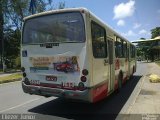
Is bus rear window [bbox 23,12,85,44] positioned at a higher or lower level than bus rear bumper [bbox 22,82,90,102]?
higher

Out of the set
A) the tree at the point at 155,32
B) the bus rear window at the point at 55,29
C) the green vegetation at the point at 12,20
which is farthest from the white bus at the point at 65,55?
the tree at the point at 155,32

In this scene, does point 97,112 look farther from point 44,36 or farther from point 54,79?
point 44,36

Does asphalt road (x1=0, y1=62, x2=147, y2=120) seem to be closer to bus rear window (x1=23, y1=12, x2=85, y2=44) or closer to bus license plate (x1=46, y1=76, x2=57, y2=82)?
bus license plate (x1=46, y1=76, x2=57, y2=82)

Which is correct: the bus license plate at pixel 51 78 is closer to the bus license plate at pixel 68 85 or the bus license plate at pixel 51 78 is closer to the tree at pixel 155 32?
the bus license plate at pixel 68 85

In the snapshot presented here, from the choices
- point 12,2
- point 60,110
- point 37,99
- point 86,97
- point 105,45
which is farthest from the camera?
point 12,2

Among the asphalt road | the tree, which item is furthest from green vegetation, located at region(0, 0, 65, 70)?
the tree

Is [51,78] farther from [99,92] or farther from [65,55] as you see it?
[99,92]

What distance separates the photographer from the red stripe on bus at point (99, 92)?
29.9ft

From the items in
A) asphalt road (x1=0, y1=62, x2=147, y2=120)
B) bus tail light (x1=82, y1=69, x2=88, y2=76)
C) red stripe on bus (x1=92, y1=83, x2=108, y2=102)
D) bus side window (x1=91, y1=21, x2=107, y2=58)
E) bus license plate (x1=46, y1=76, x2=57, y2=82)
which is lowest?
asphalt road (x1=0, y1=62, x2=147, y2=120)

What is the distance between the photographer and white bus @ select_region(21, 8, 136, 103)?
8.77m

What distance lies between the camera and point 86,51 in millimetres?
8727

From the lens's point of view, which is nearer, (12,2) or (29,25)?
(29,25)

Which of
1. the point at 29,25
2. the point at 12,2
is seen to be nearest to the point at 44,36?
the point at 29,25

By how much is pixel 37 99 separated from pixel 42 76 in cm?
293
